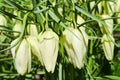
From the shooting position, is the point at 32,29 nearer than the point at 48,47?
No

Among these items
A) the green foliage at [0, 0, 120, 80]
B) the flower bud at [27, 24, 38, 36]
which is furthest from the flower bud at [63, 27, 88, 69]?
the flower bud at [27, 24, 38, 36]

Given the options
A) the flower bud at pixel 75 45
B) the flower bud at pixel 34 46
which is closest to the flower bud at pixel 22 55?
the flower bud at pixel 34 46

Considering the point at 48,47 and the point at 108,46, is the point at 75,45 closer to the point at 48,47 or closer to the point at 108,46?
the point at 48,47

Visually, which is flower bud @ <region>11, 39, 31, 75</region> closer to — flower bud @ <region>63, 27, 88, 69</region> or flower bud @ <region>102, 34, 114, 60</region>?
flower bud @ <region>63, 27, 88, 69</region>

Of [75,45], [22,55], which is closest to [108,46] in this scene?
[75,45]

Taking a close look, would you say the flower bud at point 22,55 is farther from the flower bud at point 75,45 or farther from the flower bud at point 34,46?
the flower bud at point 75,45

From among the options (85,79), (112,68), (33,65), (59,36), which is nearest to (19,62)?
(59,36)

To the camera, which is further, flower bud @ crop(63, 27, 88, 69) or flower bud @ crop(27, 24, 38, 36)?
flower bud @ crop(27, 24, 38, 36)
